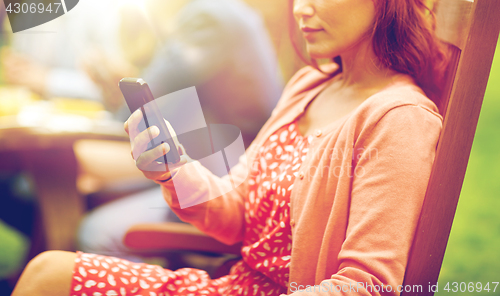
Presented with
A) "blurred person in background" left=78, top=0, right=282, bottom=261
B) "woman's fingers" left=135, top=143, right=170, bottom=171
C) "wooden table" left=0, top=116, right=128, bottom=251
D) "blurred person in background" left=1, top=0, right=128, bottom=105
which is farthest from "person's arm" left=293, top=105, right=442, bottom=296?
"wooden table" left=0, top=116, right=128, bottom=251

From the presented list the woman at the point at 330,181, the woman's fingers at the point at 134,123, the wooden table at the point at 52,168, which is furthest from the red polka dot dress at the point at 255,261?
the wooden table at the point at 52,168

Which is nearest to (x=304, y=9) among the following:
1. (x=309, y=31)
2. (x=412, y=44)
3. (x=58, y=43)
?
(x=309, y=31)

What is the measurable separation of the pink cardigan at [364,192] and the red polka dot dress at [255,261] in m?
0.05

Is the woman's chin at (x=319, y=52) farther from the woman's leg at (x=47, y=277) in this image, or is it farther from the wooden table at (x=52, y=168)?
the wooden table at (x=52, y=168)

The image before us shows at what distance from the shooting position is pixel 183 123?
0.62m

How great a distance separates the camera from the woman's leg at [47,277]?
57cm

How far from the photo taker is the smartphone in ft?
1.57

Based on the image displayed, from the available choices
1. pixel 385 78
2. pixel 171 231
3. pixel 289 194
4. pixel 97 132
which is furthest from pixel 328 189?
pixel 97 132

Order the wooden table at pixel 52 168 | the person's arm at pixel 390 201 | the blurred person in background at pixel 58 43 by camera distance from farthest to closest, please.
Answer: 1. the wooden table at pixel 52 168
2. the blurred person in background at pixel 58 43
3. the person's arm at pixel 390 201

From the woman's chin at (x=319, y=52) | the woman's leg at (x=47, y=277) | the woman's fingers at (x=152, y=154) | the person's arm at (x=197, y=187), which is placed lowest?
the woman's leg at (x=47, y=277)

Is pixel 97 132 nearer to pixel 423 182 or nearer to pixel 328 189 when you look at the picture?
pixel 328 189

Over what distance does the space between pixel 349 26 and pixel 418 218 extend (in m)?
0.31

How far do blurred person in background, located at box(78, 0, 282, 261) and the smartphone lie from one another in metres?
0.26

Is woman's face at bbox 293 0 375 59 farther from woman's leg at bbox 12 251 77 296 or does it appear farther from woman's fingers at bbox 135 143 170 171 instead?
woman's leg at bbox 12 251 77 296
